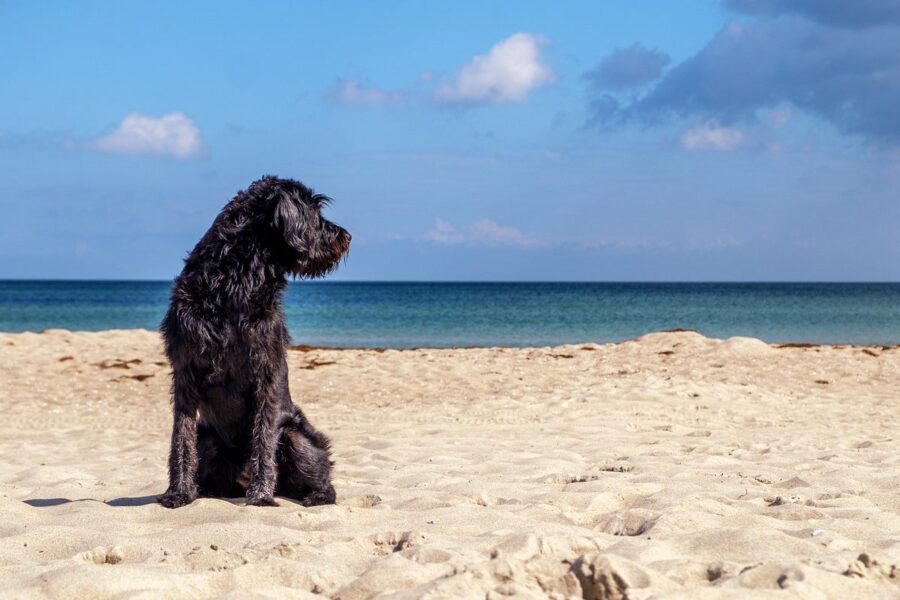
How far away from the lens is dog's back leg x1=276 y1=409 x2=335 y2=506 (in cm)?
538

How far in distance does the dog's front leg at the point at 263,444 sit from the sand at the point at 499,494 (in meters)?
0.20

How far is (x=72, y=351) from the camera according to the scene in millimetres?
16562

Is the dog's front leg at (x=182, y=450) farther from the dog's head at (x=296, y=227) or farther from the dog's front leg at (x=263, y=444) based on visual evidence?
the dog's head at (x=296, y=227)

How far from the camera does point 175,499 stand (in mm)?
5168

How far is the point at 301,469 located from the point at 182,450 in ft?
2.31

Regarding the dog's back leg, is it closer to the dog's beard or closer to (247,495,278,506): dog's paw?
(247,495,278,506): dog's paw

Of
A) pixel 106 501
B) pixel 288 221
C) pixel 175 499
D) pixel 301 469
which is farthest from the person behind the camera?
pixel 106 501

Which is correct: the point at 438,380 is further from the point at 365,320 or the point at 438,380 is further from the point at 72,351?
the point at 365,320

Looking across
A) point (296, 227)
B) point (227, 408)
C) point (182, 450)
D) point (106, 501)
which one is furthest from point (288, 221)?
point (106, 501)

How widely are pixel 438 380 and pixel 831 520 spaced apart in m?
9.10

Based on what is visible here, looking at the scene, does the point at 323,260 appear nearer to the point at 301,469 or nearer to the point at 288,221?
the point at 288,221

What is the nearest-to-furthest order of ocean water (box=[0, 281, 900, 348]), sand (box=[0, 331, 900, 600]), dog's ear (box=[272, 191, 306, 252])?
sand (box=[0, 331, 900, 600]), dog's ear (box=[272, 191, 306, 252]), ocean water (box=[0, 281, 900, 348])

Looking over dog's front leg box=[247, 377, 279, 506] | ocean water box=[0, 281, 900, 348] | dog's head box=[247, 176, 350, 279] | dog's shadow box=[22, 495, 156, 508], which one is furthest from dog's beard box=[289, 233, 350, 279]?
ocean water box=[0, 281, 900, 348]

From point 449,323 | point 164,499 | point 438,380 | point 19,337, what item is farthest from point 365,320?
point 164,499
